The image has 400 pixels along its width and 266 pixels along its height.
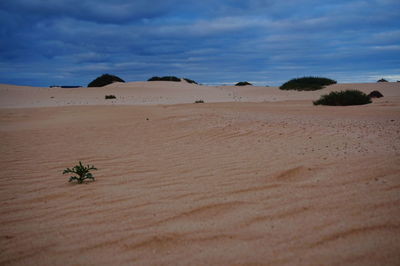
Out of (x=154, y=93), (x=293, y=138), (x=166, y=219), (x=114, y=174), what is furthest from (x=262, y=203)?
(x=154, y=93)

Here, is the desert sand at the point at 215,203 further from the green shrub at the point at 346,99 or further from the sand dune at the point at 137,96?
the sand dune at the point at 137,96

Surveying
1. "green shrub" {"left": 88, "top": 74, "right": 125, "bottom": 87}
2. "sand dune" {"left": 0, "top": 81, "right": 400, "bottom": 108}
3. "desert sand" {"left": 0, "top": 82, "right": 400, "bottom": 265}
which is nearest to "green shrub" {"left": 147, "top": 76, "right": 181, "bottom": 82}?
"green shrub" {"left": 88, "top": 74, "right": 125, "bottom": 87}

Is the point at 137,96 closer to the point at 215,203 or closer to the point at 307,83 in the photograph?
the point at 307,83

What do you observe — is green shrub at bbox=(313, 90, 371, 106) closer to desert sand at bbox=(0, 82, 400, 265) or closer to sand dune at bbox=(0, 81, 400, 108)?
sand dune at bbox=(0, 81, 400, 108)

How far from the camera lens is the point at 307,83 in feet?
90.0

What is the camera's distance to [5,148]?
20.9 feet

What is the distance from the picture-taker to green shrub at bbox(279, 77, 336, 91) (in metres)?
25.5

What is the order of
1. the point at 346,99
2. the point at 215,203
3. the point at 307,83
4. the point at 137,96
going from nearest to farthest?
the point at 215,203
the point at 346,99
the point at 137,96
the point at 307,83

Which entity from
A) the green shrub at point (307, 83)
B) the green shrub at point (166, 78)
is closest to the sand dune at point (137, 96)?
the green shrub at point (307, 83)

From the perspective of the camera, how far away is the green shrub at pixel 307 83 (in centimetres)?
2550

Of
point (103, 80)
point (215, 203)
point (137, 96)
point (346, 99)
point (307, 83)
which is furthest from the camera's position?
point (103, 80)

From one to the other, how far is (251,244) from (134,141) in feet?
15.8

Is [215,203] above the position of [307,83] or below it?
below

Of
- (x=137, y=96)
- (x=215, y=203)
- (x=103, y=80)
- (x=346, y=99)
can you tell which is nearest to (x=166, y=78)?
(x=103, y=80)
